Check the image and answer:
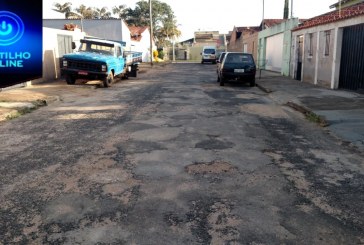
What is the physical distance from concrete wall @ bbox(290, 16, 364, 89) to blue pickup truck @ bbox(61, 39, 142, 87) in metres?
10.2

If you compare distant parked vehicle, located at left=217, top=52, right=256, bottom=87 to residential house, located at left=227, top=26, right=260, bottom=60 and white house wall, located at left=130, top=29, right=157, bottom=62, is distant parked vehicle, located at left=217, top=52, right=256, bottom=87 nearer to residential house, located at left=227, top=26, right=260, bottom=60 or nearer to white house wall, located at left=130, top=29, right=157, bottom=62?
residential house, located at left=227, top=26, right=260, bottom=60

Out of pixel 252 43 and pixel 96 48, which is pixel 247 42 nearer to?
pixel 252 43

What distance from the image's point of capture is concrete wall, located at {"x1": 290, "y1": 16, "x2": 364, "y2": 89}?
52.0 feet

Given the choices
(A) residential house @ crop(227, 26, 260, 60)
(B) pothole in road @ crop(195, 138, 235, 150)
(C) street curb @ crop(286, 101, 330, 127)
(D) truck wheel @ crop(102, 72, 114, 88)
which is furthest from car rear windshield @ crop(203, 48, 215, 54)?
(B) pothole in road @ crop(195, 138, 235, 150)

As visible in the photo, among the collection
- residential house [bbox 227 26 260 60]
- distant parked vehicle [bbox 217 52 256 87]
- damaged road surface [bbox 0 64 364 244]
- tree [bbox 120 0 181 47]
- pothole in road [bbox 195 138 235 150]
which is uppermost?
tree [bbox 120 0 181 47]

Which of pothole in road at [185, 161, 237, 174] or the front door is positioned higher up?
the front door

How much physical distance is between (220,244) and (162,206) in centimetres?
101

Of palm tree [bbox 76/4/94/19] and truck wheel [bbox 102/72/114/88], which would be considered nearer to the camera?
truck wheel [bbox 102/72/114/88]

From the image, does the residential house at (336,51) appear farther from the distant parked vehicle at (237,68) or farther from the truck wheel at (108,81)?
the truck wheel at (108,81)

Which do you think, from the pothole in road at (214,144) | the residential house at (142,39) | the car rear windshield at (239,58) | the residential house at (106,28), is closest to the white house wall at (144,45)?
the residential house at (142,39)

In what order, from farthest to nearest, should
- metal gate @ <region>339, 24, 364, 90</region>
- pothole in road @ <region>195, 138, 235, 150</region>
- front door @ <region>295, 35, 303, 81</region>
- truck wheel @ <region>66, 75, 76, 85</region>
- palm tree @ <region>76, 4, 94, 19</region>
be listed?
palm tree @ <region>76, 4, 94, 19</region> → front door @ <region>295, 35, 303, 81</region> → truck wheel @ <region>66, 75, 76, 85</region> → metal gate @ <region>339, 24, 364, 90</region> → pothole in road @ <region>195, 138, 235, 150</region>

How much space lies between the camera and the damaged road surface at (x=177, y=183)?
3.59 meters

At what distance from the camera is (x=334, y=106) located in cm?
1137

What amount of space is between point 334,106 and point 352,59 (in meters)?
4.75
